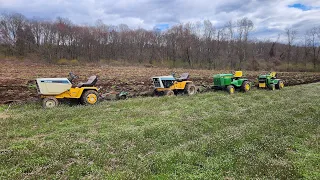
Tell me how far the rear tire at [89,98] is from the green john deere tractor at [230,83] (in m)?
7.95

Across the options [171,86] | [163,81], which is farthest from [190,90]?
[163,81]

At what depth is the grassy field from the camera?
5301 mm

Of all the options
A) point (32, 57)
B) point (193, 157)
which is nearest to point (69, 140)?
point (193, 157)

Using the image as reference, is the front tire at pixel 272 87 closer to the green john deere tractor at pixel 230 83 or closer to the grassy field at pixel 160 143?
the green john deere tractor at pixel 230 83

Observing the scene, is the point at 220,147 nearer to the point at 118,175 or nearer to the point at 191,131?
the point at 191,131

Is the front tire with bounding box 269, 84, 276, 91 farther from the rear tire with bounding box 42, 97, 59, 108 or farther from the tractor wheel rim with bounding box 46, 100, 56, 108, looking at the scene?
the tractor wheel rim with bounding box 46, 100, 56, 108

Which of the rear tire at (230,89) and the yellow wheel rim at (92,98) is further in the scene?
the rear tire at (230,89)

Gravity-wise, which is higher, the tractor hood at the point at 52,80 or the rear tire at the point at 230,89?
the tractor hood at the point at 52,80

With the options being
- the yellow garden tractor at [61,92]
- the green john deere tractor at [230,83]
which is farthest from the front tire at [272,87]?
the yellow garden tractor at [61,92]

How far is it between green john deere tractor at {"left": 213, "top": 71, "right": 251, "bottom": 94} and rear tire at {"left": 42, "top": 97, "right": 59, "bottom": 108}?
32.2 ft

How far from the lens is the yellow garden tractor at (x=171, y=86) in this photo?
1486cm

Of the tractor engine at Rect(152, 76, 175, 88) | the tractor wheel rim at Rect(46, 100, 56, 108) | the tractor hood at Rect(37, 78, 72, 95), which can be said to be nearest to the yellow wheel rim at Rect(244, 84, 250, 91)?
the tractor engine at Rect(152, 76, 175, 88)

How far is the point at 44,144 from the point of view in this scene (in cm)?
676

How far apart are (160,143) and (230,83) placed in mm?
10676
